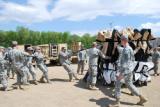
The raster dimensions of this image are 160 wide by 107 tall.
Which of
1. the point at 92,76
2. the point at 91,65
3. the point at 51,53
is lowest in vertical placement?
the point at 92,76

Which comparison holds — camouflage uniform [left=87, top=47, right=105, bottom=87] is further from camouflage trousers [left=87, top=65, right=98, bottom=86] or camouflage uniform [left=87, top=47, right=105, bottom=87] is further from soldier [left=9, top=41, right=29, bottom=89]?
soldier [left=9, top=41, right=29, bottom=89]

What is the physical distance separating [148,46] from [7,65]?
20.5ft

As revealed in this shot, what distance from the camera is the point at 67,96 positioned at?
539 inches

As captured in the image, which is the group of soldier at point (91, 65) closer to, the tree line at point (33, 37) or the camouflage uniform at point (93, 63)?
the camouflage uniform at point (93, 63)

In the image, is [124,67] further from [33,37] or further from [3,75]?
[33,37]

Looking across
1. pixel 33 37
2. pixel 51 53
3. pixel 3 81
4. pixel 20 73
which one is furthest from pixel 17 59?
pixel 33 37

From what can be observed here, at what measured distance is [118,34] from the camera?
51.1 feet

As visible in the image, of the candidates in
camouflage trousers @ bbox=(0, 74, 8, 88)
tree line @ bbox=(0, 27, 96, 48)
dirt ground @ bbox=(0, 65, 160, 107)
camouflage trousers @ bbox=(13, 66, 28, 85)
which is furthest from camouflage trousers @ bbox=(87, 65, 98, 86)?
tree line @ bbox=(0, 27, 96, 48)

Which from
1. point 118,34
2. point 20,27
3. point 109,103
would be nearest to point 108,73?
point 118,34

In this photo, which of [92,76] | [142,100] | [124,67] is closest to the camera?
[124,67]

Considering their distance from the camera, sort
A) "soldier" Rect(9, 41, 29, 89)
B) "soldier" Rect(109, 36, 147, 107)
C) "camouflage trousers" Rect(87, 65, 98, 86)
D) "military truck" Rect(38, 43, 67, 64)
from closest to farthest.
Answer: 1. "soldier" Rect(109, 36, 147, 107)
2. "soldier" Rect(9, 41, 29, 89)
3. "camouflage trousers" Rect(87, 65, 98, 86)
4. "military truck" Rect(38, 43, 67, 64)

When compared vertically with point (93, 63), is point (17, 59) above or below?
above

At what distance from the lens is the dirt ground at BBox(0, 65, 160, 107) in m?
12.5

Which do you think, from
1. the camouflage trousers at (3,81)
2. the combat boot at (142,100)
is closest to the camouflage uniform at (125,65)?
the combat boot at (142,100)
